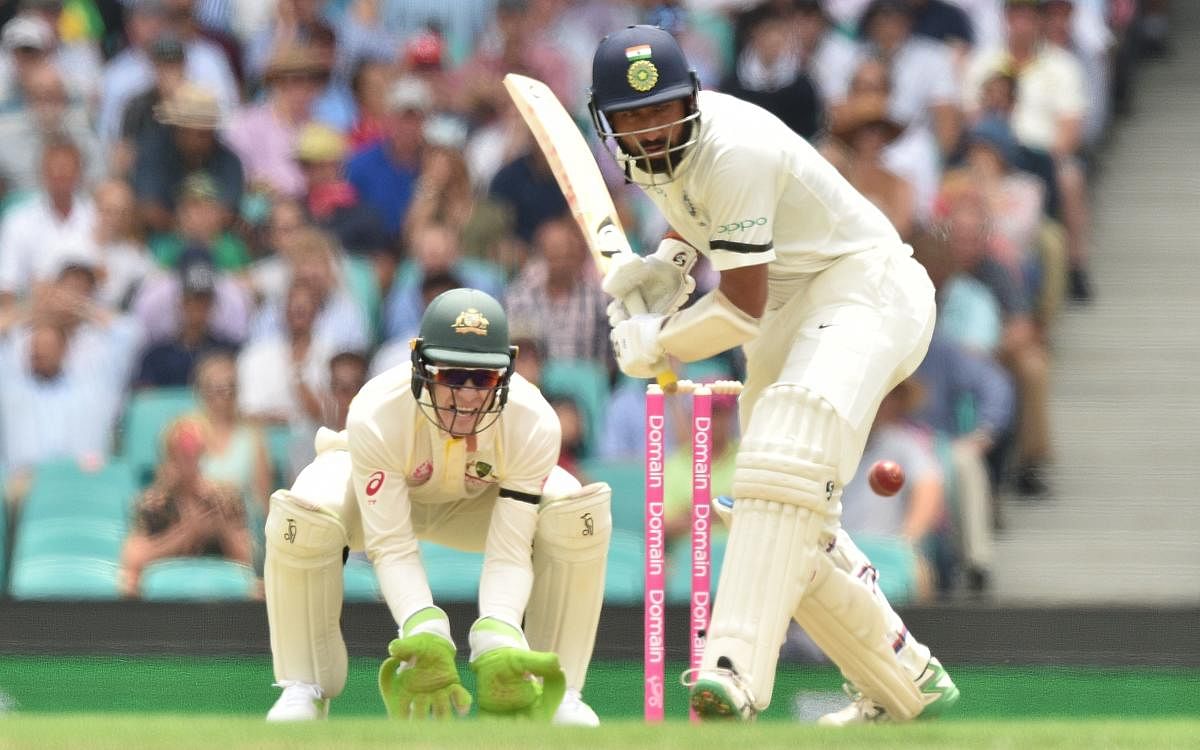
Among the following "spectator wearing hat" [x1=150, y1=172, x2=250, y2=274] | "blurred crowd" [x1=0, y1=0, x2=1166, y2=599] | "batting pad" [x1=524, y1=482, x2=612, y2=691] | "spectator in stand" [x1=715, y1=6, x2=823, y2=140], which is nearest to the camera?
"batting pad" [x1=524, y1=482, x2=612, y2=691]

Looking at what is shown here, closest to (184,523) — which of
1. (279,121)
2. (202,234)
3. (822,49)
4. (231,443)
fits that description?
(231,443)

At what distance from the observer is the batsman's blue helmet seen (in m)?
4.84

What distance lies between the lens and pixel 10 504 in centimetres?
782

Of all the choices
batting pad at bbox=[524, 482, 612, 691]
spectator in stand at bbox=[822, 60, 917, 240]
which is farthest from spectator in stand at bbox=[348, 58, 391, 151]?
batting pad at bbox=[524, 482, 612, 691]

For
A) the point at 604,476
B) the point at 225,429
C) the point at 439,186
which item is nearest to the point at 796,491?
the point at 604,476

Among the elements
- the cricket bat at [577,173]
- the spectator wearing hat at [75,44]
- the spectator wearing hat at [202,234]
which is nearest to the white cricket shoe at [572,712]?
the cricket bat at [577,173]

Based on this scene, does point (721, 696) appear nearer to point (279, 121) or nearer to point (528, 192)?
point (528, 192)

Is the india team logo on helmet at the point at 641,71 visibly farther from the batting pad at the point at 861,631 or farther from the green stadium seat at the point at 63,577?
the green stadium seat at the point at 63,577

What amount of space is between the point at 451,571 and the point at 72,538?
1.42m

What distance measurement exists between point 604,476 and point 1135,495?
7.40 feet

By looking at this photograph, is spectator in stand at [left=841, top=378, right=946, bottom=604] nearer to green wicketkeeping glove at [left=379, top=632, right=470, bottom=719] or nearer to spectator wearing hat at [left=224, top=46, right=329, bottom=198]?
green wicketkeeping glove at [left=379, top=632, right=470, bottom=719]

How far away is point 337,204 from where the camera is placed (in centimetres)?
890

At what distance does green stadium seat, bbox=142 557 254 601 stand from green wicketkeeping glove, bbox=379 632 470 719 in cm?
256

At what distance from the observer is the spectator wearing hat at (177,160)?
9047 millimetres
